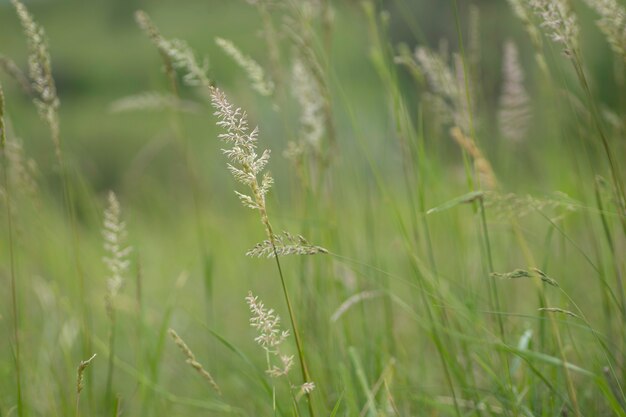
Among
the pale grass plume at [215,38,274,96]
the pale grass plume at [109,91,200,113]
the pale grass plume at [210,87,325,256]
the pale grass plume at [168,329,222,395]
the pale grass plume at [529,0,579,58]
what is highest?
the pale grass plume at [109,91,200,113]

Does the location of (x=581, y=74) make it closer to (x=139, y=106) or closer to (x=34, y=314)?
(x=139, y=106)

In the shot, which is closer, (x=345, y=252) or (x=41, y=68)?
(x=41, y=68)

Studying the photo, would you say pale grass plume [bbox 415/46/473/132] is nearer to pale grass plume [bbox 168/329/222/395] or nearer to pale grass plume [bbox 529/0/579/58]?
pale grass plume [bbox 529/0/579/58]

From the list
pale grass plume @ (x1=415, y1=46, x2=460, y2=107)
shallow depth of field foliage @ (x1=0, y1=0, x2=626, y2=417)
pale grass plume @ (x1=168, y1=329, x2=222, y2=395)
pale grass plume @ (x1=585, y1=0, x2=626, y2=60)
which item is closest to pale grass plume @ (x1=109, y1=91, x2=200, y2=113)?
shallow depth of field foliage @ (x1=0, y1=0, x2=626, y2=417)

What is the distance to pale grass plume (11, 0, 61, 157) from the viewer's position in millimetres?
1121

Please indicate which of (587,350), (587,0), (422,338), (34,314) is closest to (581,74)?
(587,0)

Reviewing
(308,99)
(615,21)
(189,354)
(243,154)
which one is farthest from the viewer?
(308,99)

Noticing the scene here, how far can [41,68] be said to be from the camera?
1192 millimetres

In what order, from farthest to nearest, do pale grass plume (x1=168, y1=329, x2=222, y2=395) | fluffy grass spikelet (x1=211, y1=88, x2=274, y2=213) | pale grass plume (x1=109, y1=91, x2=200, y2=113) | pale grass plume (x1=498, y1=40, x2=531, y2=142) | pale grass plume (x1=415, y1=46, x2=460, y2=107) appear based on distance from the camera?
pale grass plume (x1=498, y1=40, x2=531, y2=142), pale grass plume (x1=109, y1=91, x2=200, y2=113), pale grass plume (x1=415, y1=46, x2=460, y2=107), pale grass plume (x1=168, y1=329, x2=222, y2=395), fluffy grass spikelet (x1=211, y1=88, x2=274, y2=213)

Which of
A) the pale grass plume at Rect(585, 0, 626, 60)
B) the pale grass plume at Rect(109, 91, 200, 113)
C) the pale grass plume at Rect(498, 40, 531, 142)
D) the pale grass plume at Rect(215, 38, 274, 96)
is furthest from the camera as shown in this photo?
the pale grass plume at Rect(498, 40, 531, 142)

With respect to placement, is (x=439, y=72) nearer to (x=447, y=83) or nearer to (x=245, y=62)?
(x=447, y=83)

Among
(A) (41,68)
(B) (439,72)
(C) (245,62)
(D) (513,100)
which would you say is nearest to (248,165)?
(C) (245,62)

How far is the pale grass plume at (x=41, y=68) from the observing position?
1121 mm

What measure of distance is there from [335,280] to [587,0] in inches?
31.0
